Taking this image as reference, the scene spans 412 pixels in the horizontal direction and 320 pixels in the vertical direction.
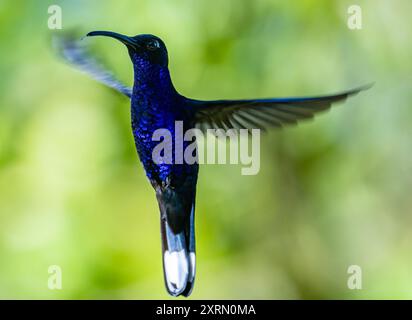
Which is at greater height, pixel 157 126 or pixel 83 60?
pixel 83 60

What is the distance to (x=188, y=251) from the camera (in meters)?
1.28

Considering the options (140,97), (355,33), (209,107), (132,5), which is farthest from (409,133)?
(140,97)

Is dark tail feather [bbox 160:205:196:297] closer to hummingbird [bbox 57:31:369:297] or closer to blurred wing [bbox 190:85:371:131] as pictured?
hummingbird [bbox 57:31:369:297]

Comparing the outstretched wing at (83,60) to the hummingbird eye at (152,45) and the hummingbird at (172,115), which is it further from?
the hummingbird eye at (152,45)

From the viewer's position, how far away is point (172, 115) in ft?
3.82

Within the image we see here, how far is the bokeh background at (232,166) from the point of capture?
2160 millimetres

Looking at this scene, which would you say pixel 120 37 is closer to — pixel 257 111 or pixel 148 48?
pixel 148 48

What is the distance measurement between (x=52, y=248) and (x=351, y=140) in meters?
1.18

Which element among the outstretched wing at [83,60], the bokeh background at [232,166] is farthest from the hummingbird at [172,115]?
the bokeh background at [232,166]

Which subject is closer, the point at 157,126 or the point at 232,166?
the point at 157,126

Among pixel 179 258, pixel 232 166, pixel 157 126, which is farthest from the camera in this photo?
pixel 232 166

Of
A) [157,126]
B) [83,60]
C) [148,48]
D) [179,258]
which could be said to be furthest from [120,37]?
[179,258]

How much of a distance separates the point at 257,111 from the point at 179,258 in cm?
35

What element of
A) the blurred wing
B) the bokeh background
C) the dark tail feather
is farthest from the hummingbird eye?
the bokeh background
